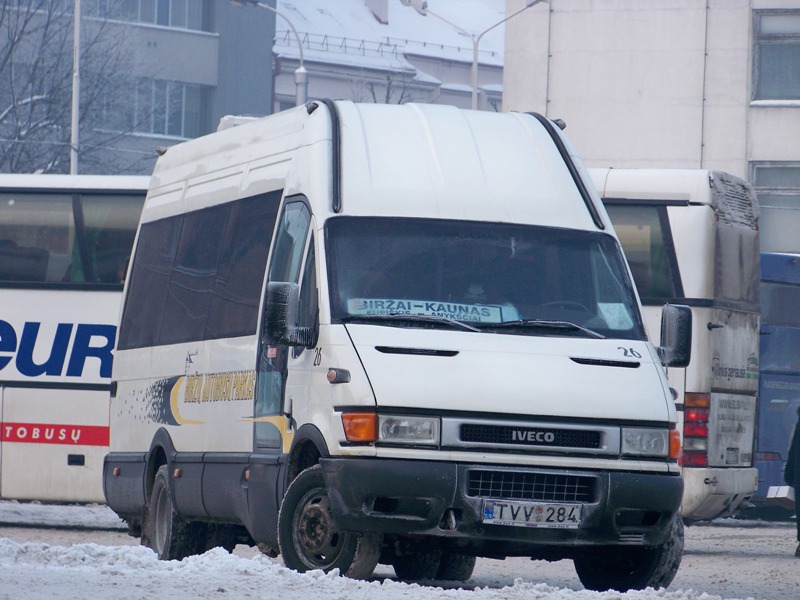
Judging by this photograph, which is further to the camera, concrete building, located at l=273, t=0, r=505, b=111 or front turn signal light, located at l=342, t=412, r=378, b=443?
concrete building, located at l=273, t=0, r=505, b=111

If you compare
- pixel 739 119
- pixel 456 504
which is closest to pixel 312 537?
pixel 456 504

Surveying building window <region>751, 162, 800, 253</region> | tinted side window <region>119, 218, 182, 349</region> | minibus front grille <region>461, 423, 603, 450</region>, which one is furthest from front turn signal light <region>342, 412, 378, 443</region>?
building window <region>751, 162, 800, 253</region>

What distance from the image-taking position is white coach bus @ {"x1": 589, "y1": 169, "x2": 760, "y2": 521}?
1659 centimetres

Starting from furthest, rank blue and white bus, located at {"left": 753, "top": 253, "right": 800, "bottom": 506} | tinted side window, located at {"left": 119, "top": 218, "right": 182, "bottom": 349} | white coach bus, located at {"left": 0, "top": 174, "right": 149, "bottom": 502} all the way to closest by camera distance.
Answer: blue and white bus, located at {"left": 753, "top": 253, "right": 800, "bottom": 506} < white coach bus, located at {"left": 0, "top": 174, "right": 149, "bottom": 502} < tinted side window, located at {"left": 119, "top": 218, "right": 182, "bottom": 349}

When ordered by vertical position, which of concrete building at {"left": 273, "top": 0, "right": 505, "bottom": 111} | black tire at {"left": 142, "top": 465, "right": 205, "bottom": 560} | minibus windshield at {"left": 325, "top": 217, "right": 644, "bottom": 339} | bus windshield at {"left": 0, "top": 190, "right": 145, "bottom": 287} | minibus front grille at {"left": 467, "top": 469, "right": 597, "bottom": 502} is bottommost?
black tire at {"left": 142, "top": 465, "right": 205, "bottom": 560}

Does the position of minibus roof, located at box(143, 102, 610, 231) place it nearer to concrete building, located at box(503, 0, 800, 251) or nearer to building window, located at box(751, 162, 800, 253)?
concrete building, located at box(503, 0, 800, 251)

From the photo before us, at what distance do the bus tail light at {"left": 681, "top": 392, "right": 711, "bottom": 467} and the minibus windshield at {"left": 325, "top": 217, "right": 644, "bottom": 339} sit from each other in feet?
19.5

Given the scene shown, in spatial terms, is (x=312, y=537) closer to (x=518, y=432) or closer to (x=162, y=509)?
(x=518, y=432)

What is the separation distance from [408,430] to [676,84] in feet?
96.3

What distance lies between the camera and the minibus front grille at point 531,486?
31.7ft

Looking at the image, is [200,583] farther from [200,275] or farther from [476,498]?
[200,275]

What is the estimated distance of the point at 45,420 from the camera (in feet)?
61.9

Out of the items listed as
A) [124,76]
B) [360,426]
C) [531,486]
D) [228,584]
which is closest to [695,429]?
[531,486]

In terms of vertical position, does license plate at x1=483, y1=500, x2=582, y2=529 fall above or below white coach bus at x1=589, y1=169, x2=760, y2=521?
below
